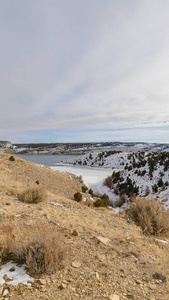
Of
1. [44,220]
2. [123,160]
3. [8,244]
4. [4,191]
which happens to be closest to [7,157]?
[4,191]

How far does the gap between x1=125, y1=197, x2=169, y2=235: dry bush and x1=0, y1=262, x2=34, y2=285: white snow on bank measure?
4191 mm

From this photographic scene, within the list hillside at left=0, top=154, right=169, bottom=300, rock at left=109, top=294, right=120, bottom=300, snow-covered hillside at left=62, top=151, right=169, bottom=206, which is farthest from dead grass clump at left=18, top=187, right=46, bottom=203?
snow-covered hillside at left=62, top=151, right=169, bottom=206

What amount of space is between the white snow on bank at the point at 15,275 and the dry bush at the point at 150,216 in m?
4.19

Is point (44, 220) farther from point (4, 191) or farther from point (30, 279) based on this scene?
point (4, 191)

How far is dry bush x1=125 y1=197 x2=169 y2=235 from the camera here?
530cm

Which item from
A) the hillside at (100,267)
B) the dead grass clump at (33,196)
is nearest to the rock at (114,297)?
the hillside at (100,267)

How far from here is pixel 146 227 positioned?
5234 mm

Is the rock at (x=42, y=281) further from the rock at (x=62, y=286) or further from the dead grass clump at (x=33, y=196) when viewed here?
the dead grass clump at (x=33, y=196)

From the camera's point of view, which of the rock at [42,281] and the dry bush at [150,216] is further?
the dry bush at [150,216]

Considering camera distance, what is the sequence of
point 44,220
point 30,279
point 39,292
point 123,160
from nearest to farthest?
point 39,292 < point 30,279 < point 44,220 < point 123,160

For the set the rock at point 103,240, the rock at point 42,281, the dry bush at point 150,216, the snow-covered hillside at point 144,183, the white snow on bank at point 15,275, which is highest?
the white snow on bank at point 15,275

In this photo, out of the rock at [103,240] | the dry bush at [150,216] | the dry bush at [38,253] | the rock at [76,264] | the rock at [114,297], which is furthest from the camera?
the dry bush at [150,216]

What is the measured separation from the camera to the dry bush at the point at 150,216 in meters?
5.30

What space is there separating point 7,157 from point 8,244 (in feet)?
67.0
